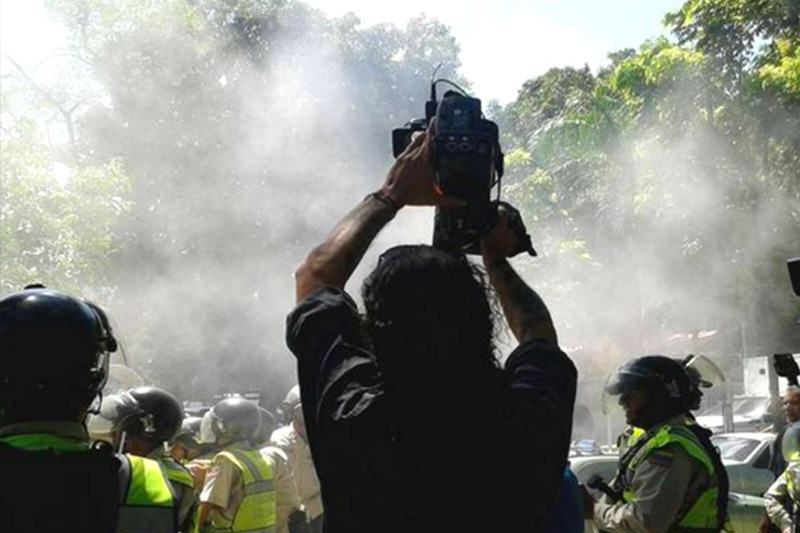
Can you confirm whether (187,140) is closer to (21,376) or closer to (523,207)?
(523,207)

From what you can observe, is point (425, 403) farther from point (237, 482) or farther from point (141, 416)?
point (237, 482)

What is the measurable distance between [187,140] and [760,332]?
41.2 ft

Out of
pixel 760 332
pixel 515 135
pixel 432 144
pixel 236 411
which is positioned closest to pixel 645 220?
pixel 760 332

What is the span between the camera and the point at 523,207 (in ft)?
72.6

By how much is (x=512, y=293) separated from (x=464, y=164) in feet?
0.91

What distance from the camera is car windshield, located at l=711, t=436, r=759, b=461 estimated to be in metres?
11.5

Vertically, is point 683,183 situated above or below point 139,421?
above

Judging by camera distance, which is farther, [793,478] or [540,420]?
[793,478]

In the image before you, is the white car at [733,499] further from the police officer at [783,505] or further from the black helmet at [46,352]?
the black helmet at [46,352]

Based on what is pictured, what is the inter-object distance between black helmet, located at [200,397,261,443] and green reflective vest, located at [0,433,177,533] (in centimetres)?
396

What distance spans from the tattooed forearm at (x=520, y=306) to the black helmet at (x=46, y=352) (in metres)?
0.91

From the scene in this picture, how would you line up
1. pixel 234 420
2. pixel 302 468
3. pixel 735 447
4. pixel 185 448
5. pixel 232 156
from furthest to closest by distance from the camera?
pixel 232 156, pixel 735 447, pixel 302 468, pixel 185 448, pixel 234 420

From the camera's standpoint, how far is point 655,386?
440cm

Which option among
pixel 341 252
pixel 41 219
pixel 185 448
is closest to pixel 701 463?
pixel 341 252
